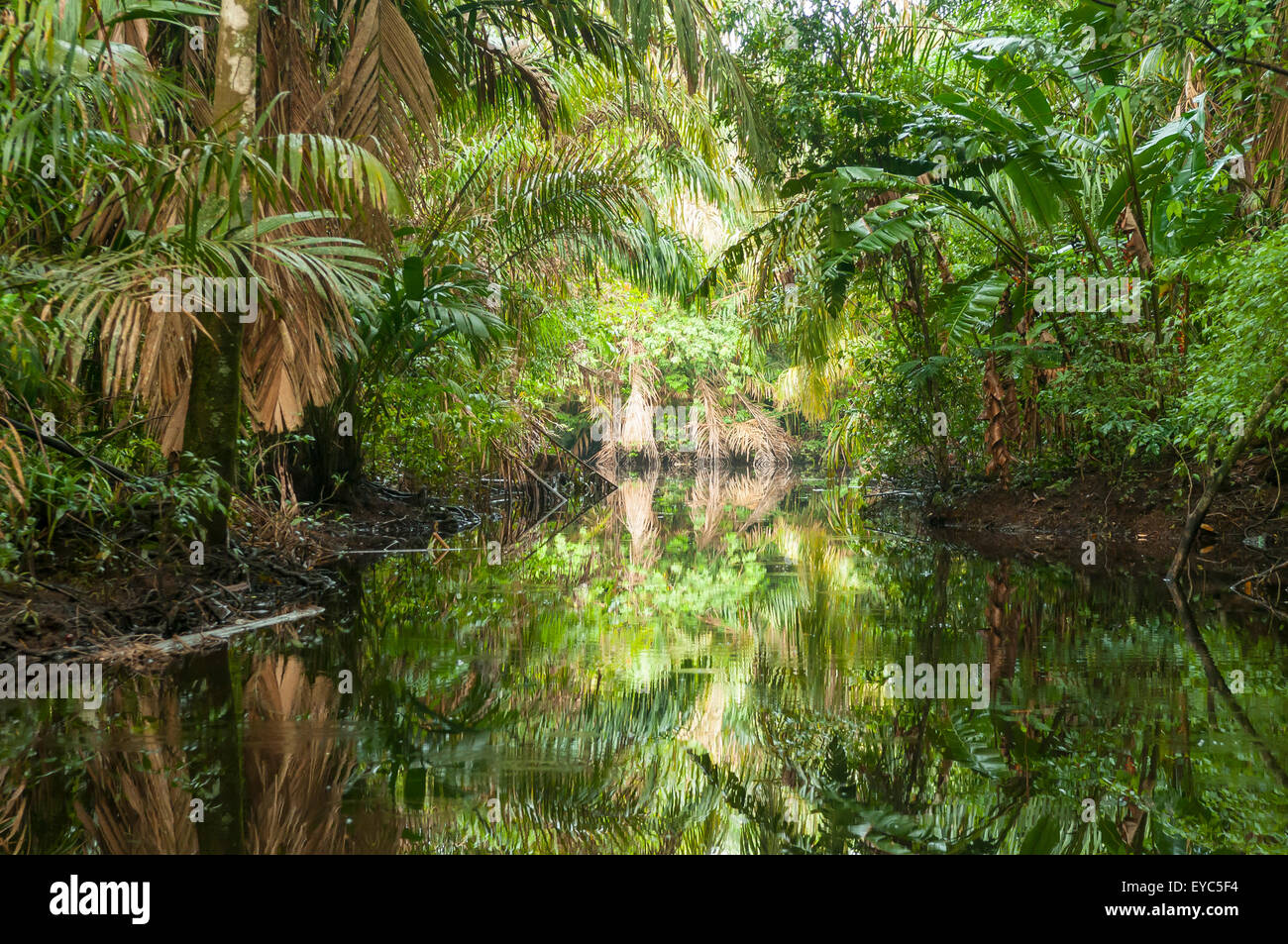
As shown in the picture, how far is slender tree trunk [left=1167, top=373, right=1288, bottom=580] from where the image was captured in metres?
5.53

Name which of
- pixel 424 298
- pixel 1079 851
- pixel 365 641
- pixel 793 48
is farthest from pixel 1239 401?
pixel 793 48

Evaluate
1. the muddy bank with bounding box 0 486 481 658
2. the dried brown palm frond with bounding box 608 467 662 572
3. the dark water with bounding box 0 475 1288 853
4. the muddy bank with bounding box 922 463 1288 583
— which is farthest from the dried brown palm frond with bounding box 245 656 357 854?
the muddy bank with bounding box 922 463 1288 583

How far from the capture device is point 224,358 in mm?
5402

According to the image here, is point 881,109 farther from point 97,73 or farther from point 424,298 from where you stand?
point 97,73

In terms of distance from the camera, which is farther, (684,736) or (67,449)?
(67,449)

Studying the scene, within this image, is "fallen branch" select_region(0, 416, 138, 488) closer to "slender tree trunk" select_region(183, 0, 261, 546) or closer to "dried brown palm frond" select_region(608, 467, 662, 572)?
"slender tree trunk" select_region(183, 0, 261, 546)

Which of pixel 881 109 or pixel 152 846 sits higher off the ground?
pixel 881 109

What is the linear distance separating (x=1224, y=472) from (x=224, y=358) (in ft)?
19.1

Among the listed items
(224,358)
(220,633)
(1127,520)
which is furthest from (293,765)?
(1127,520)

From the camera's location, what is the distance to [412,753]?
115 inches

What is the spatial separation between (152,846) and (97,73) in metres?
3.35

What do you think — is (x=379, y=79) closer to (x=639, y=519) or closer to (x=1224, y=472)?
(x=1224, y=472)

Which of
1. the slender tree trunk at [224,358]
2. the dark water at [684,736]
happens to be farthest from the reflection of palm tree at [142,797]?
the slender tree trunk at [224,358]

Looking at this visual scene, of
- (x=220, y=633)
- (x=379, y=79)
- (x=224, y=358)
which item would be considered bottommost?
(x=220, y=633)
